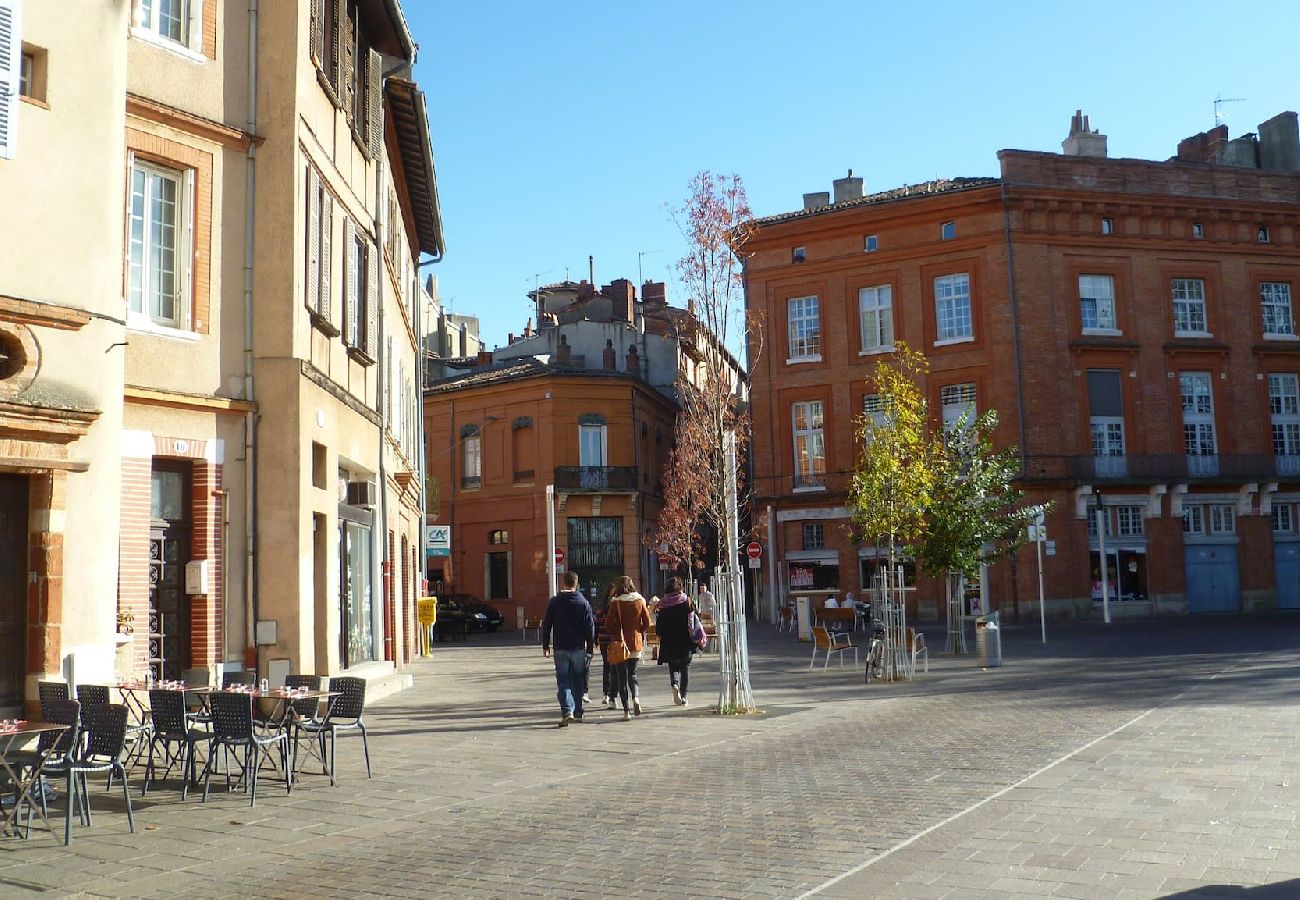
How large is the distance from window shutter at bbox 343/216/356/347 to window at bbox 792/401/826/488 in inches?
1093

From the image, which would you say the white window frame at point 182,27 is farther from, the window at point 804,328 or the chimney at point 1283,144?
the chimney at point 1283,144

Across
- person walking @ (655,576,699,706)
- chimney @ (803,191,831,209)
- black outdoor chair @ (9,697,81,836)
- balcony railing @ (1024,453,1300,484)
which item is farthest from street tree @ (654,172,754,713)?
chimney @ (803,191,831,209)

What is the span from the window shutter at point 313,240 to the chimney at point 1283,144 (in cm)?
4187

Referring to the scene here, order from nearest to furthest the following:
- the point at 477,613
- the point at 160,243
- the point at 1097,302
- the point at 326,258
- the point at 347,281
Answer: the point at 160,243 → the point at 326,258 → the point at 347,281 → the point at 1097,302 → the point at 477,613

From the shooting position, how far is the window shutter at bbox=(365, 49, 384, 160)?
20.3 meters

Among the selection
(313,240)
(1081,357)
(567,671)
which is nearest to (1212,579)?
(1081,357)

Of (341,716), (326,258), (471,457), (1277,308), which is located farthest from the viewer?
(471,457)

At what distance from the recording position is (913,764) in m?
10.9

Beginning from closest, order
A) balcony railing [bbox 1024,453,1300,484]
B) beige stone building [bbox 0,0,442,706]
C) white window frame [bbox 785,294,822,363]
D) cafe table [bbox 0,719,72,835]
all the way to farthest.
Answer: cafe table [bbox 0,719,72,835]
beige stone building [bbox 0,0,442,706]
balcony railing [bbox 1024,453,1300,484]
white window frame [bbox 785,294,822,363]

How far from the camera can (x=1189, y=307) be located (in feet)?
142

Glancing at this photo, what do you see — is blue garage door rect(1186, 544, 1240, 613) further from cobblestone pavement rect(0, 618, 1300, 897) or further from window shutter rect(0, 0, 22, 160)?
window shutter rect(0, 0, 22, 160)

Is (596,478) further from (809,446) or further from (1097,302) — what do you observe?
(1097,302)

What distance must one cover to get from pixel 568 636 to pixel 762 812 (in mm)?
6123

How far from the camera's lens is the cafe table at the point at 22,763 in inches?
320
